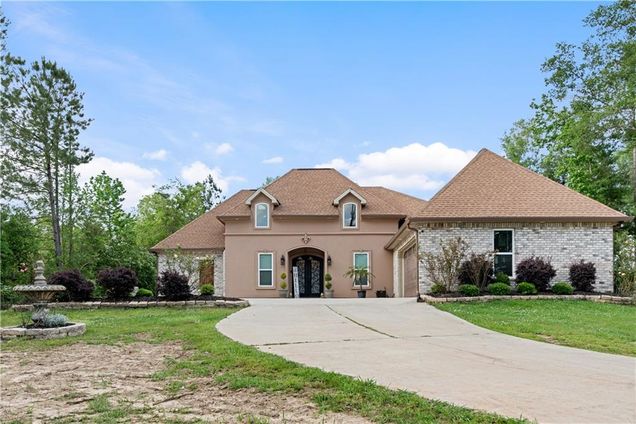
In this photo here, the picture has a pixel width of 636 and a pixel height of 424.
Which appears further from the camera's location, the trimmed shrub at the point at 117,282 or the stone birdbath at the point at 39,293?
the trimmed shrub at the point at 117,282

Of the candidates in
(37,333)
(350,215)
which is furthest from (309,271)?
(37,333)

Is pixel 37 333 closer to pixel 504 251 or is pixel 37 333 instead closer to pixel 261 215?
pixel 504 251

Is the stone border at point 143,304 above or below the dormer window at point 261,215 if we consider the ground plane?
below

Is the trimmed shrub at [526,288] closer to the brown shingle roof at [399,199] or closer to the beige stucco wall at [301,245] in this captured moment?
the beige stucco wall at [301,245]

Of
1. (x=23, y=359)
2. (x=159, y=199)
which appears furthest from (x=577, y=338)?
(x=159, y=199)

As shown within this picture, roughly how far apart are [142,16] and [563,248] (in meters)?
15.0

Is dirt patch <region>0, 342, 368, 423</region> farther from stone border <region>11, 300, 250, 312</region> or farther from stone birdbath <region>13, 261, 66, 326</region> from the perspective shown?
stone border <region>11, 300, 250, 312</region>

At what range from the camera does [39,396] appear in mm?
5715

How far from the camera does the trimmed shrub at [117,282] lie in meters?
18.7

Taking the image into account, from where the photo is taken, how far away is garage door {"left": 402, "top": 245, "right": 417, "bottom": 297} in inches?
813

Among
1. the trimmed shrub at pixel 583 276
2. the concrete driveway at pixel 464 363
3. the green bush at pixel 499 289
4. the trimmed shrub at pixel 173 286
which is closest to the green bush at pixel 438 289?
Result: the green bush at pixel 499 289

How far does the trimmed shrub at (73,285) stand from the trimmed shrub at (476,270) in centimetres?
1234

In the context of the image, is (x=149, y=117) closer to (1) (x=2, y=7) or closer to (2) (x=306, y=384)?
(1) (x=2, y=7)

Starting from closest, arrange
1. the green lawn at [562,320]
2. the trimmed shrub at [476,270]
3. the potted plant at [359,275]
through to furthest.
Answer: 1. the green lawn at [562,320]
2. the trimmed shrub at [476,270]
3. the potted plant at [359,275]
